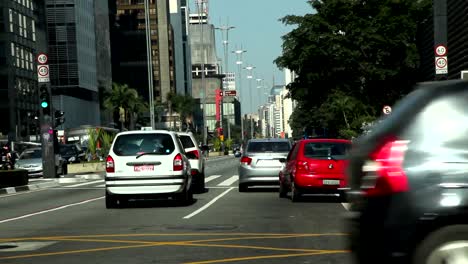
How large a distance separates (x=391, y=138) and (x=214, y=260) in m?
4.20

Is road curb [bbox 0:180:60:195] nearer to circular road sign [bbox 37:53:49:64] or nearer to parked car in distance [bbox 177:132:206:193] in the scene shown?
circular road sign [bbox 37:53:49:64]

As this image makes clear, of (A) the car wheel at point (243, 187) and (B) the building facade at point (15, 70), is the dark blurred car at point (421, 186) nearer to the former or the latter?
(A) the car wheel at point (243, 187)

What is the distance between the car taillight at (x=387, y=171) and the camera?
19.4 feet

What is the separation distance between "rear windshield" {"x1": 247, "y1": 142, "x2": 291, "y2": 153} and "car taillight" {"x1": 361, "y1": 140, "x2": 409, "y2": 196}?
18.0 m

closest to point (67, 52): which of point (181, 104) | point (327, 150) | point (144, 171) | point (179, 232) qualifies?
point (181, 104)

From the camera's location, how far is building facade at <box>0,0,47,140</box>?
281ft

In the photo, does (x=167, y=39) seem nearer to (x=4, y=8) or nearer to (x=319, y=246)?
(x=4, y=8)

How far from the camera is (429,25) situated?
50656 millimetres

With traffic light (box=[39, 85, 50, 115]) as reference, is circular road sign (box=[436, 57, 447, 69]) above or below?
above

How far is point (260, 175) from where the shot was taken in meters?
23.8

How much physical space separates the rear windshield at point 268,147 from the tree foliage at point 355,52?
90.1 feet

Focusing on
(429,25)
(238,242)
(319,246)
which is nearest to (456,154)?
(319,246)

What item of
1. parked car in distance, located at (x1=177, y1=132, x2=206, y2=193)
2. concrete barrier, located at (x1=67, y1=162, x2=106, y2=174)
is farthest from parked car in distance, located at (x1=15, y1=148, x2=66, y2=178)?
parked car in distance, located at (x1=177, y1=132, x2=206, y2=193)

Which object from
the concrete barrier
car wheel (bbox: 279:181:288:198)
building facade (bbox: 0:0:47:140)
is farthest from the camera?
building facade (bbox: 0:0:47:140)
